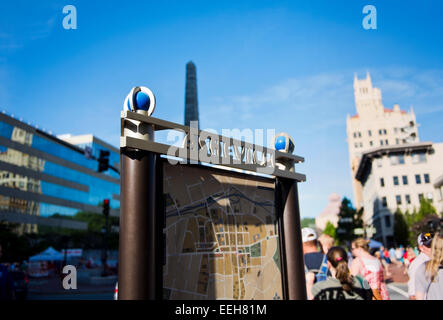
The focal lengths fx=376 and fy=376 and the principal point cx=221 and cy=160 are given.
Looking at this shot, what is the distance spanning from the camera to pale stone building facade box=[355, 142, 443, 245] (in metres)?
56.9

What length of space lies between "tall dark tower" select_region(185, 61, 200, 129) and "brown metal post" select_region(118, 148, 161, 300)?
36.2m

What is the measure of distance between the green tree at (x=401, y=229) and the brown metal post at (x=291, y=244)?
50.2 meters

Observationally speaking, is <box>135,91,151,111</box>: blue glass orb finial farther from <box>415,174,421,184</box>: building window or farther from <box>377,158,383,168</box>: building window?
<box>377,158,383,168</box>: building window

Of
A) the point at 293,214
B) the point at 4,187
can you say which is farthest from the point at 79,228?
the point at 293,214

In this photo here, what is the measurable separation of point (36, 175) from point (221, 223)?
55.6 metres

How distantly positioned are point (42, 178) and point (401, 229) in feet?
170

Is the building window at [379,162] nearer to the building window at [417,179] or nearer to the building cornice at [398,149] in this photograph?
the building cornice at [398,149]

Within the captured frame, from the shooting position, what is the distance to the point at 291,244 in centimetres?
639

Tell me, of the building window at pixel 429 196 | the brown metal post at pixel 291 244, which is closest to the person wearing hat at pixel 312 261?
the brown metal post at pixel 291 244

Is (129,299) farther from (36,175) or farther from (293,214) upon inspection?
(36,175)

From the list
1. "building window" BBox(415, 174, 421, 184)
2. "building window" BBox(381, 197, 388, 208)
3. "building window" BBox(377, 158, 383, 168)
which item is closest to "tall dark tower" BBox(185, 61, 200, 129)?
"building window" BBox(377, 158, 383, 168)

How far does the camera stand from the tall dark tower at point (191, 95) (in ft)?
136

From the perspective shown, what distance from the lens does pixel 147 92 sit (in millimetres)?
4781
